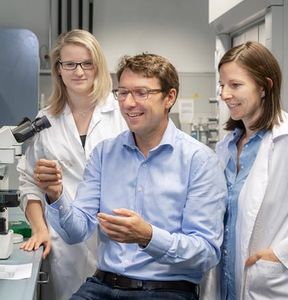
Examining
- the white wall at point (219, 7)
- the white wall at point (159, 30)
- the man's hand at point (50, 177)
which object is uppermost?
the white wall at point (159, 30)

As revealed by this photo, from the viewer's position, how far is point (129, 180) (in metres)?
1.76

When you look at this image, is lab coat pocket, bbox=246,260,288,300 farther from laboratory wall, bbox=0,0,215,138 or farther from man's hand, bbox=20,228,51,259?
laboratory wall, bbox=0,0,215,138

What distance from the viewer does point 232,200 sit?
1.73 meters

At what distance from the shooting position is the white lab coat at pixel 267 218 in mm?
1606

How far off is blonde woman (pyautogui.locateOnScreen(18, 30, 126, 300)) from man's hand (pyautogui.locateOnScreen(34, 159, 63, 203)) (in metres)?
0.43

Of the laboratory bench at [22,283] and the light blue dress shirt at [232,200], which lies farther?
the light blue dress shirt at [232,200]

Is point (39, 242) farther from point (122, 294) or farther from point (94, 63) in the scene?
point (94, 63)

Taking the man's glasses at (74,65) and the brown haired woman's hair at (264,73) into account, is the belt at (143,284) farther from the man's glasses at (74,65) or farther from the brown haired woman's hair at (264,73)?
the man's glasses at (74,65)

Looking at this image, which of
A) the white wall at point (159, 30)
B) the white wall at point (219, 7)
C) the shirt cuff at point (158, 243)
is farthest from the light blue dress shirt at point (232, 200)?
the white wall at point (159, 30)

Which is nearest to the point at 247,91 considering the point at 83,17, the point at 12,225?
the point at 12,225

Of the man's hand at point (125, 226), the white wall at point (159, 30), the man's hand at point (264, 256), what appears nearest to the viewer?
the man's hand at point (125, 226)

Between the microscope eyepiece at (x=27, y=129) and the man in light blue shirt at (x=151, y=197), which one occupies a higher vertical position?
the microscope eyepiece at (x=27, y=129)

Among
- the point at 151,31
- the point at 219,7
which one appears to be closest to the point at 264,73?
the point at 219,7

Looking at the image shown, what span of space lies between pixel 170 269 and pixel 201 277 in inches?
5.8
